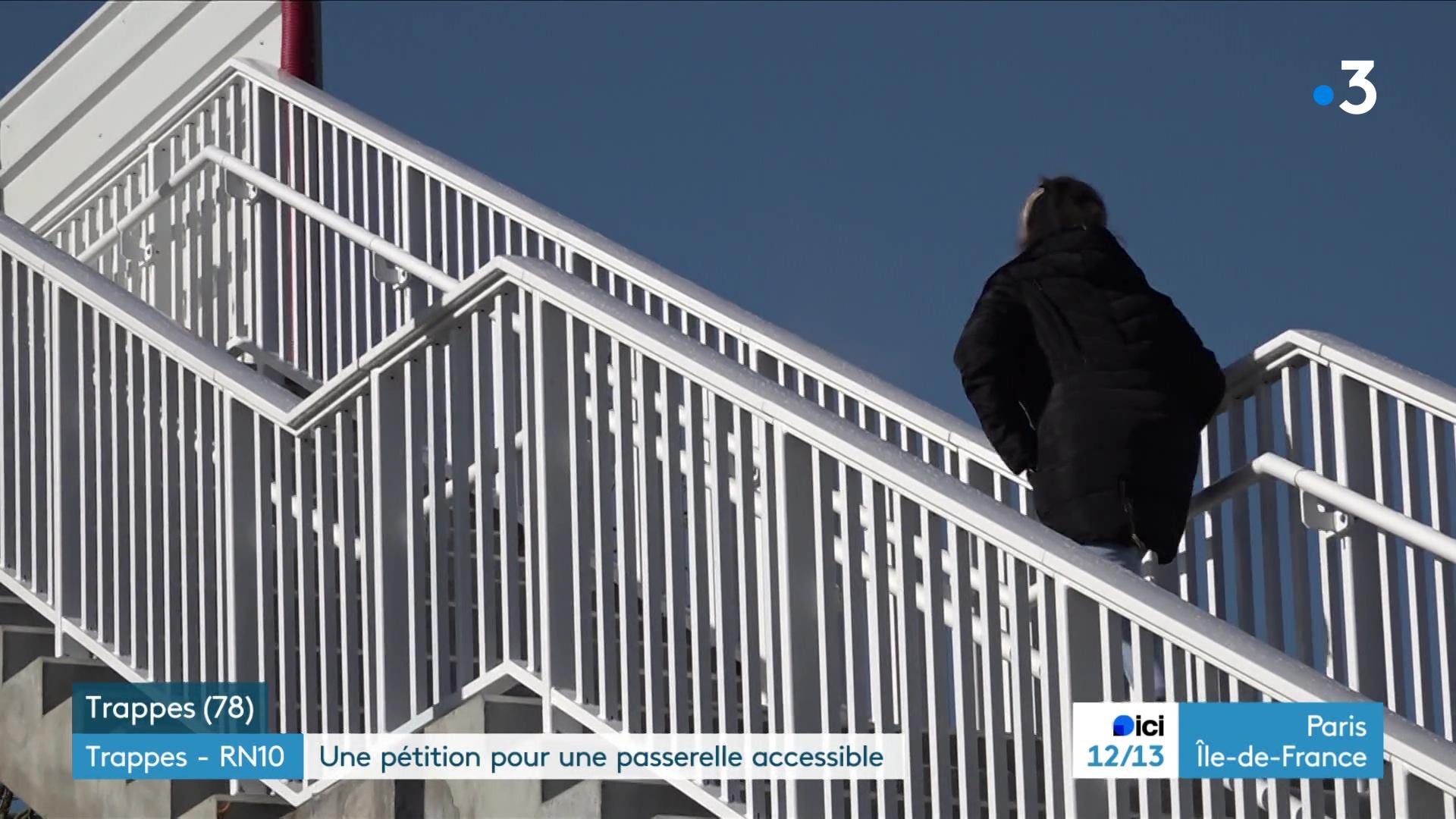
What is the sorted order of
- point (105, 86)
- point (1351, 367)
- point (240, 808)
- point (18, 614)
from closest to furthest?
point (1351, 367) → point (240, 808) → point (18, 614) → point (105, 86)

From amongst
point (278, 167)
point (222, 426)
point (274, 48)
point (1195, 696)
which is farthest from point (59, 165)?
point (1195, 696)

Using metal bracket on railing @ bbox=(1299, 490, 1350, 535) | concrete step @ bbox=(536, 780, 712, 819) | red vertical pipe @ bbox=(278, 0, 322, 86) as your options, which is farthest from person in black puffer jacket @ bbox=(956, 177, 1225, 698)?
red vertical pipe @ bbox=(278, 0, 322, 86)

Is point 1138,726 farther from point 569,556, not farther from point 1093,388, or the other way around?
point 569,556

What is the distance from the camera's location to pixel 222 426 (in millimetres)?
6629

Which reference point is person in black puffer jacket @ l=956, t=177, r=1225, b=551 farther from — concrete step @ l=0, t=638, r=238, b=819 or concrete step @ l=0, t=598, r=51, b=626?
concrete step @ l=0, t=598, r=51, b=626

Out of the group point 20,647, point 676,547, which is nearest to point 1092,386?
point 676,547

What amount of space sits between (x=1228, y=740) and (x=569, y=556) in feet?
6.04

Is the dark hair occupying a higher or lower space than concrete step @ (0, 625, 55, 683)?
higher

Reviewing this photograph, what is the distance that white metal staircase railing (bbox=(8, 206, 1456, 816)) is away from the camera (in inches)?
184

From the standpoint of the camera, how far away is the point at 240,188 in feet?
33.0

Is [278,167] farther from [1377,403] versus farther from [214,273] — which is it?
[1377,403]

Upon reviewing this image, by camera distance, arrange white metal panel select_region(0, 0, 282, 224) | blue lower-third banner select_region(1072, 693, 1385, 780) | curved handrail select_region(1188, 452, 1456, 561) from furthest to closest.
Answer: white metal panel select_region(0, 0, 282, 224)
curved handrail select_region(1188, 452, 1456, 561)
blue lower-third banner select_region(1072, 693, 1385, 780)

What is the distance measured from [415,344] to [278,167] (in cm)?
443

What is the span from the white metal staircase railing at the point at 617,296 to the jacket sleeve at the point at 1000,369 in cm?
60
